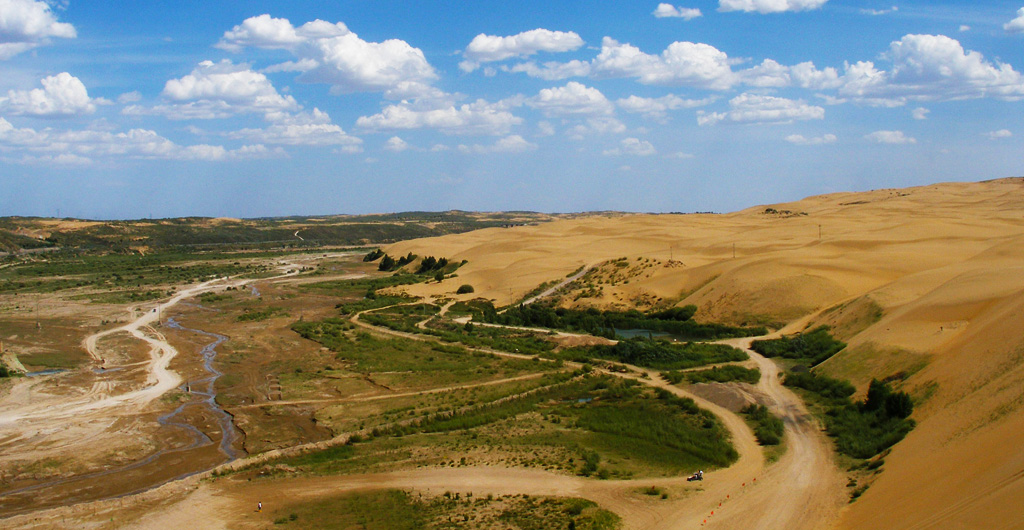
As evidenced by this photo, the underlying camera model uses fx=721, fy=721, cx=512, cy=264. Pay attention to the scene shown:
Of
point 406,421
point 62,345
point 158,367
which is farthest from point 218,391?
point 62,345

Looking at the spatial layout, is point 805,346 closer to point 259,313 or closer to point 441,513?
point 441,513

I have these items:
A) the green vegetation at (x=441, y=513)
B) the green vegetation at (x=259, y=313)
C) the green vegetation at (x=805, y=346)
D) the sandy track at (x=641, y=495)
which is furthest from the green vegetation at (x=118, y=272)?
the green vegetation at (x=441, y=513)

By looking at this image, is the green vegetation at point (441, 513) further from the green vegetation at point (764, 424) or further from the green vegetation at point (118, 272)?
the green vegetation at point (118, 272)

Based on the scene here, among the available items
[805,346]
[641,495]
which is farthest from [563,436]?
[805,346]

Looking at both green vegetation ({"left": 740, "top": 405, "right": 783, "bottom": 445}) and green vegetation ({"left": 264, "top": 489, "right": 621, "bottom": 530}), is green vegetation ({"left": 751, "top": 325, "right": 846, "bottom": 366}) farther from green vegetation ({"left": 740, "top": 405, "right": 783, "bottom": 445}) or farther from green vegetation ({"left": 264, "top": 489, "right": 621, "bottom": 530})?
green vegetation ({"left": 264, "top": 489, "right": 621, "bottom": 530})

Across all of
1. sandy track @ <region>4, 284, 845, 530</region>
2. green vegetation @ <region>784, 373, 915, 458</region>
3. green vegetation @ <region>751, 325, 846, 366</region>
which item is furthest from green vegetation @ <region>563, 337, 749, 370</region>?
sandy track @ <region>4, 284, 845, 530</region>
